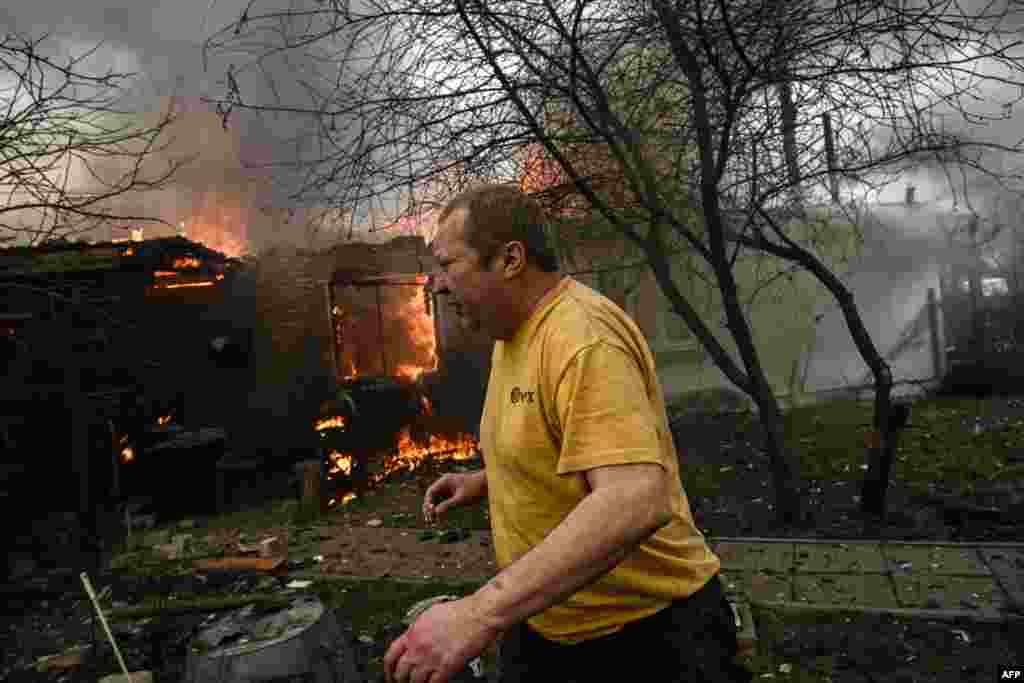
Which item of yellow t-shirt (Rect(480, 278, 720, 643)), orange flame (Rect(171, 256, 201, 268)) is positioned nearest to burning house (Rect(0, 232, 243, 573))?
orange flame (Rect(171, 256, 201, 268))

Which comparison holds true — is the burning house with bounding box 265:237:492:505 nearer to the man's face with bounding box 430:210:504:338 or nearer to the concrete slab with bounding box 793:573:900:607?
the concrete slab with bounding box 793:573:900:607

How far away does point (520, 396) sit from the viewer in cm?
186

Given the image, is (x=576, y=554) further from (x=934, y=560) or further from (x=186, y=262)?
(x=186, y=262)

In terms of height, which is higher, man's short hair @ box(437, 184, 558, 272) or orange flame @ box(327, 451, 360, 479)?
man's short hair @ box(437, 184, 558, 272)

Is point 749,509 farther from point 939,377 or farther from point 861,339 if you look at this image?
point 939,377

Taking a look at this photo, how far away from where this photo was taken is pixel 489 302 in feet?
6.43

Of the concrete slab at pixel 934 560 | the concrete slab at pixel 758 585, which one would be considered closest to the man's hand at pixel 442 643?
the concrete slab at pixel 758 585

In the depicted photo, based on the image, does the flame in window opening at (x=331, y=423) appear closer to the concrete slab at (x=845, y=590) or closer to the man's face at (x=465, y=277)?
the concrete slab at (x=845, y=590)

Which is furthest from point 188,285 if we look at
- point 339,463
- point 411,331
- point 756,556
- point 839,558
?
point 839,558

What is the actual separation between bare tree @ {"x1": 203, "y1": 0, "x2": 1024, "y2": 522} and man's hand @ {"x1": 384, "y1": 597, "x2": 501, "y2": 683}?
330cm

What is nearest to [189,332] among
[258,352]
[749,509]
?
[258,352]

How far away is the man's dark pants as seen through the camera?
190 centimetres

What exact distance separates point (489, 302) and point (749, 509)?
608cm

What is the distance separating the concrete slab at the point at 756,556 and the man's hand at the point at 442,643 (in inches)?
188
